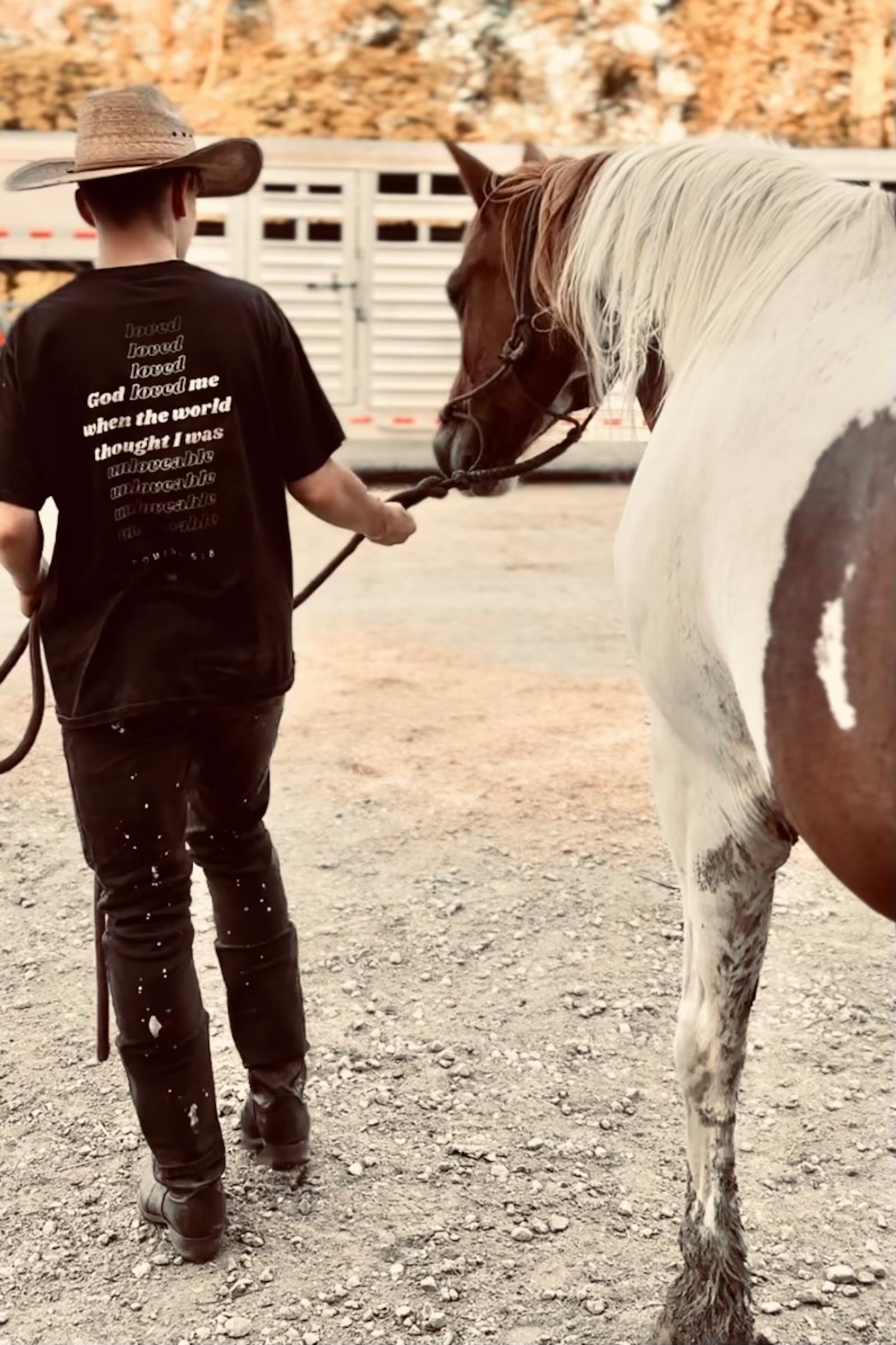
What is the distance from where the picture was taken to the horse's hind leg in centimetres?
214

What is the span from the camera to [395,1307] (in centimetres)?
239

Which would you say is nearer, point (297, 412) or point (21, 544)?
point (21, 544)

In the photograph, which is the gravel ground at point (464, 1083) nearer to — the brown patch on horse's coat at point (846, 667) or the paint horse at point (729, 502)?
the paint horse at point (729, 502)

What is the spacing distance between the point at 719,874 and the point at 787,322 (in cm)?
83

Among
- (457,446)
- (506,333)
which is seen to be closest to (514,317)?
(506,333)

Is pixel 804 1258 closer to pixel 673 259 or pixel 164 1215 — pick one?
pixel 164 1215

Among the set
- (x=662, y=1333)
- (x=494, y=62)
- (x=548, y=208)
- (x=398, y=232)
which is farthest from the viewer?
(x=494, y=62)

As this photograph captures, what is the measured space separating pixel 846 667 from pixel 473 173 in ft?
5.17

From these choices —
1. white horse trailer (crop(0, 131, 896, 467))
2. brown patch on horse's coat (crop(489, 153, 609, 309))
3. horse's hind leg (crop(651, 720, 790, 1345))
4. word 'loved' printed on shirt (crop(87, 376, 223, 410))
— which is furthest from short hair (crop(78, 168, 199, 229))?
white horse trailer (crop(0, 131, 896, 467))

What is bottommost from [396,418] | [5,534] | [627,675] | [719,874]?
[396,418]

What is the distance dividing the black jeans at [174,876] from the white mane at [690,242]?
901 millimetres

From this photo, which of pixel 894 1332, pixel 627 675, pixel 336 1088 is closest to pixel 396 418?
pixel 627 675

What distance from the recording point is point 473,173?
9.30ft

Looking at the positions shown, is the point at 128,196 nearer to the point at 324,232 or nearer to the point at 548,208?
the point at 548,208
